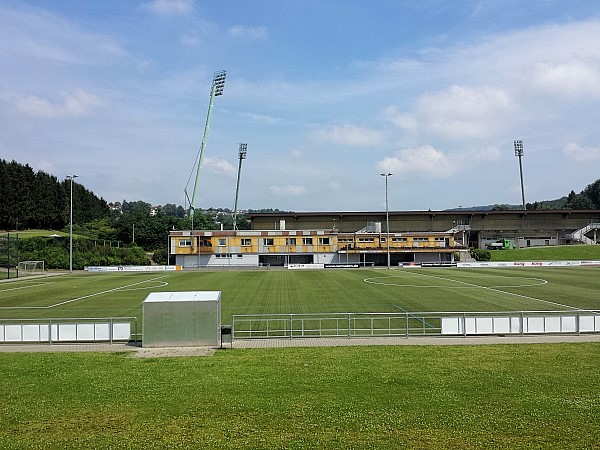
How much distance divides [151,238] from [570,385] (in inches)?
4848

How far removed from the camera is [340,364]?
60.0 ft

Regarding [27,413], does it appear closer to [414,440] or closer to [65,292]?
[414,440]

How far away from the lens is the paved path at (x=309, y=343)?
21609 millimetres

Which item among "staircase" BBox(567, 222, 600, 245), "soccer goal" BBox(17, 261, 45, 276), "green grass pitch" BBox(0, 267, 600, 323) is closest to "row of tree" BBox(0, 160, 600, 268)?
"soccer goal" BBox(17, 261, 45, 276)

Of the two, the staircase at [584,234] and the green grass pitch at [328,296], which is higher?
the staircase at [584,234]

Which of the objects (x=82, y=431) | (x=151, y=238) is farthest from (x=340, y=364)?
(x=151, y=238)

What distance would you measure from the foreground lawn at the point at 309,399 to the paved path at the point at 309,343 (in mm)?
1498

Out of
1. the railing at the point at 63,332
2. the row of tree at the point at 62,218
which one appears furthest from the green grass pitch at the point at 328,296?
the row of tree at the point at 62,218

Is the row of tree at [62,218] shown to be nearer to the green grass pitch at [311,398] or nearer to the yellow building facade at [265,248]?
the yellow building facade at [265,248]

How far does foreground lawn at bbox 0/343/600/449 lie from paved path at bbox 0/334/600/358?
1.50 meters

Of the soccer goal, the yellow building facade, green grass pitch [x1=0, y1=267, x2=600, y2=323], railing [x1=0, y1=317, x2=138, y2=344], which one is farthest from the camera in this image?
the yellow building facade

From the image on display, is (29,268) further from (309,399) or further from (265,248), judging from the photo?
(309,399)

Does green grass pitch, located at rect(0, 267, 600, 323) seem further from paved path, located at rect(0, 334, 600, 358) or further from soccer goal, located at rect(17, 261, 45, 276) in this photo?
soccer goal, located at rect(17, 261, 45, 276)

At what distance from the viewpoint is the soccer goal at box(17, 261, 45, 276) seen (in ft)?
266
